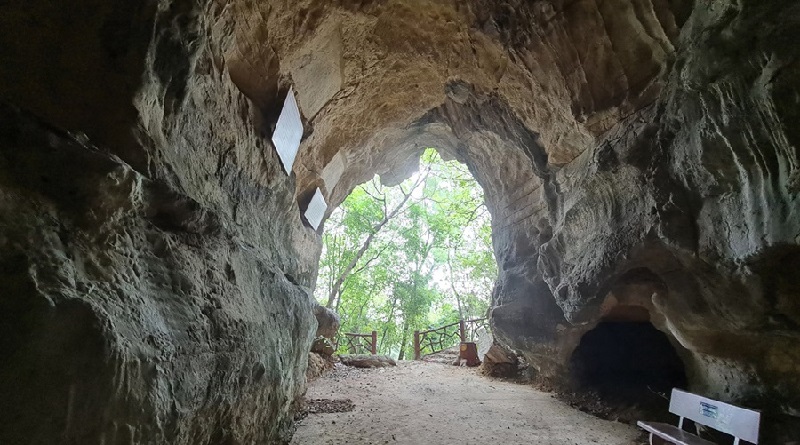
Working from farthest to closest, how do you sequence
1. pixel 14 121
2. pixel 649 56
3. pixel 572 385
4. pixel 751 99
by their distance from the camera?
pixel 572 385
pixel 649 56
pixel 751 99
pixel 14 121

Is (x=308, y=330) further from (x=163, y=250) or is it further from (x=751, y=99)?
(x=751, y=99)

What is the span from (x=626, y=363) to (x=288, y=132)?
22.4 ft

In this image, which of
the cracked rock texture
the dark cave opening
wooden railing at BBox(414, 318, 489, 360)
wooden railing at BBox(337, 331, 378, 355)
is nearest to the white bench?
the cracked rock texture

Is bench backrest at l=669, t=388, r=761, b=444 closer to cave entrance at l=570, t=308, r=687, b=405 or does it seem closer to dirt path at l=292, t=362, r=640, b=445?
dirt path at l=292, t=362, r=640, b=445

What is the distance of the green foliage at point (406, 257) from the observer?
19344 millimetres

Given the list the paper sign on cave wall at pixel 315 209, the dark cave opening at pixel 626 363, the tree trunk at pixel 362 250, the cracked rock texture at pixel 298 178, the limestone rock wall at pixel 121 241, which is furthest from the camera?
the tree trunk at pixel 362 250

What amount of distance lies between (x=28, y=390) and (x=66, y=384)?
11cm

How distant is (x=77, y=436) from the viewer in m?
1.55

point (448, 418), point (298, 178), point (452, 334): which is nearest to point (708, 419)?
point (448, 418)

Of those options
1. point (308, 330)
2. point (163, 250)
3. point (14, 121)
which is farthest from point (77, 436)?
point (308, 330)

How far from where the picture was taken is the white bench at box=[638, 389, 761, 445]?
133 inches

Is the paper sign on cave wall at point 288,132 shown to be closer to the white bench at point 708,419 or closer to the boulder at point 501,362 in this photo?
the white bench at point 708,419

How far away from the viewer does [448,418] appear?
5.41 metres

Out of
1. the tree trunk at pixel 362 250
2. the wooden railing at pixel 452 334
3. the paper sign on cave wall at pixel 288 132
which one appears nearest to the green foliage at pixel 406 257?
the tree trunk at pixel 362 250
